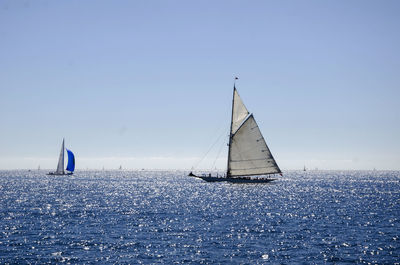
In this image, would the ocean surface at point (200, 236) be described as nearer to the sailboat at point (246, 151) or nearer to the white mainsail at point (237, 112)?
the sailboat at point (246, 151)

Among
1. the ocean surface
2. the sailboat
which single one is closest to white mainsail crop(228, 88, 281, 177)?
A: the sailboat

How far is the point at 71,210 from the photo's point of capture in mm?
75312

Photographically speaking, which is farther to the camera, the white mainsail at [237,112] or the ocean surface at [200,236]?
the white mainsail at [237,112]

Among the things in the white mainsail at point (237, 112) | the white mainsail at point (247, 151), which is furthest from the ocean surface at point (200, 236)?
the white mainsail at point (237, 112)

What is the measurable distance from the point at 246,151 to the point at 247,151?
300mm

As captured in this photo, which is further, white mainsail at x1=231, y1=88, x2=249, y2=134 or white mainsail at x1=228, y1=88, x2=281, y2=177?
white mainsail at x1=231, y1=88, x2=249, y2=134

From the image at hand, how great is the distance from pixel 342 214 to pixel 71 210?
47.8 m

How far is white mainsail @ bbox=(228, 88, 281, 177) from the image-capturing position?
119 m

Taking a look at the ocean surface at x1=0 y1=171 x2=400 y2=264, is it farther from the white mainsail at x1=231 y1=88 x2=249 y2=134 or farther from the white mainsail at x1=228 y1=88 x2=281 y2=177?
the white mainsail at x1=231 y1=88 x2=249 y2=134

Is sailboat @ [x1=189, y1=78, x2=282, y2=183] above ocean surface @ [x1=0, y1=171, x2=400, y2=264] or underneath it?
above

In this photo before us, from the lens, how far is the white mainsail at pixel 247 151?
390 ft

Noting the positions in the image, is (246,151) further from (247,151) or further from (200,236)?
(200,236)

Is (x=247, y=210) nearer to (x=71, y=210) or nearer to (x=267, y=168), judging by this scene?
(x=71, y=210)

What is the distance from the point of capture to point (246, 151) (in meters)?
119
